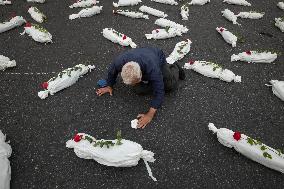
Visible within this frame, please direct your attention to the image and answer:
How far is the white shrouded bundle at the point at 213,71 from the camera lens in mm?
6652

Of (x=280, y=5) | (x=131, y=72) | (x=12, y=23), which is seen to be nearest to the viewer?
(x=131, y=72)

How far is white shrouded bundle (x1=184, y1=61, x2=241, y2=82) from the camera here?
665 centimetres

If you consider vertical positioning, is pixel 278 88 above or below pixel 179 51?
below

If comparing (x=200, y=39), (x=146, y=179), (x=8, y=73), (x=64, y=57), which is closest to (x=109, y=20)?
(x=64, y=57)

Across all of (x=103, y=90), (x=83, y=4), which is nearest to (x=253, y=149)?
(x=103, y=90)

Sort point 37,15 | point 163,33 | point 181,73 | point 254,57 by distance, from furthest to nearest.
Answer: point 37,15 → point 163,33 → point 254,57 → point 181,73

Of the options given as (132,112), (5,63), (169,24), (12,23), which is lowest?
(132,112)

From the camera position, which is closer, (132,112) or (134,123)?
(134,123)

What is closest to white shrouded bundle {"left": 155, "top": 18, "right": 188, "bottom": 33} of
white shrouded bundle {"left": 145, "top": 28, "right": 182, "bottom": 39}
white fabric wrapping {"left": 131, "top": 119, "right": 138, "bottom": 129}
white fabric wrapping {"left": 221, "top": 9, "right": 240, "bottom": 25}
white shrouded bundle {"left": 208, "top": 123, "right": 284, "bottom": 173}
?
white shrouded bundle {"left": 145, "top": 28, "right": 182, "bottom": 39}

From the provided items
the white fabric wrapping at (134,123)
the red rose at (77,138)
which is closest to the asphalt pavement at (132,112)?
the white fabric wrapping at (134,123)

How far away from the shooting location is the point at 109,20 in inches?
346

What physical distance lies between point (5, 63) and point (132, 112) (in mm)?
3337

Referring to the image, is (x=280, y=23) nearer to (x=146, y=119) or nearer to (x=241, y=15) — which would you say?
(x=241, y=15)

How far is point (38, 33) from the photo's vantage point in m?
7.57
